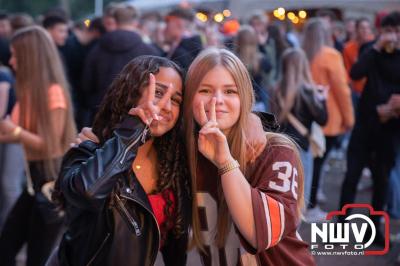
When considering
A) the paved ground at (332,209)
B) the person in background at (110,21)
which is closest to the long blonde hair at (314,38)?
the paved ground at (332,209)

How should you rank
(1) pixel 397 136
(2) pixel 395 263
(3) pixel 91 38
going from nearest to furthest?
1. (2) pixel 395 263
2. (1) pixel 397 136
3. (3) pixel 91 38

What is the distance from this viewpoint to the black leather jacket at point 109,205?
6.89 ft

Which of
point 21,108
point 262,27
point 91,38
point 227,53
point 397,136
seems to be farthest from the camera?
point 262,27

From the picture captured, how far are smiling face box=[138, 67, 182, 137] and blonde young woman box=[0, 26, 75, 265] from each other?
158 cm

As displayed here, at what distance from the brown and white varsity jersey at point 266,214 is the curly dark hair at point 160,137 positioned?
75 millimetres

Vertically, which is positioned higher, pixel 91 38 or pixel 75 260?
pixel 91 38

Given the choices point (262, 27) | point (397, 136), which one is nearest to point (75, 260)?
point (397, 136)

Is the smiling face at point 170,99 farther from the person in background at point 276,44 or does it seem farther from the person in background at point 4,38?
the person in background at point 276,44

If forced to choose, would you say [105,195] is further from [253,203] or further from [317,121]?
[317,121]

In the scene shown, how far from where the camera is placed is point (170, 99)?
7.75ft

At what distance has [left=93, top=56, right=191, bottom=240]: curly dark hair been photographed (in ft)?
7.81

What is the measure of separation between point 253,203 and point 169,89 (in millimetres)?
498

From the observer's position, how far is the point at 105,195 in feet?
6.85

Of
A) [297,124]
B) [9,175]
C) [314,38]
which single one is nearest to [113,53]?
[9,175]
